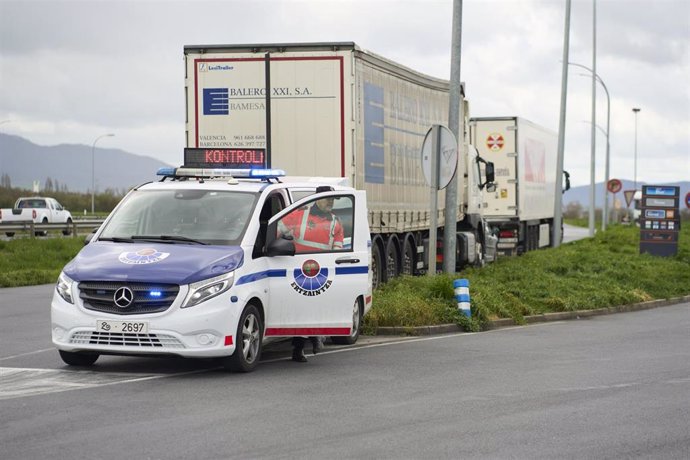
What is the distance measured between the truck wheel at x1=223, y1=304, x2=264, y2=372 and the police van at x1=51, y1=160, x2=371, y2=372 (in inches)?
0.5

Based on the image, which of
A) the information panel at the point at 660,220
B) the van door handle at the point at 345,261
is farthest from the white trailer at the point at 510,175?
the van door handle at the point at 345,261

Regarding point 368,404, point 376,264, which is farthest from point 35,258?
point 368,404

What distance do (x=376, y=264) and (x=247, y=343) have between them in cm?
954

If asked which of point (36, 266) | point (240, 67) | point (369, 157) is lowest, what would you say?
point (36, 266)

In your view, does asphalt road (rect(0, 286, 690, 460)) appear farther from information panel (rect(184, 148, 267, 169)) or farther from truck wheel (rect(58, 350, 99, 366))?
information panel (rect(184, 148, 267, 169))

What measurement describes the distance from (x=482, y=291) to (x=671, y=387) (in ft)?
25.9

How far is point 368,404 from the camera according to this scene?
9938 millimetres

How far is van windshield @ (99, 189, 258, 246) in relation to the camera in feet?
40.0

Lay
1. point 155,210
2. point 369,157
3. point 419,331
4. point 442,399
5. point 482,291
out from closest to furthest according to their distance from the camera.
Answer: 1. point 442,399
2. point 155,210
3. point 419,331
4. point 482,291
5. point 369,157

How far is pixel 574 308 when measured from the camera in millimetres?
19906

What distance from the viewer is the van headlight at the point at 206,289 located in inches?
443

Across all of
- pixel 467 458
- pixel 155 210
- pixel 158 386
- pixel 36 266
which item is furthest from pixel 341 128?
pixel 36 266

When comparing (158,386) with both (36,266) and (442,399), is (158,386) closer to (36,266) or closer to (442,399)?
(442,399)

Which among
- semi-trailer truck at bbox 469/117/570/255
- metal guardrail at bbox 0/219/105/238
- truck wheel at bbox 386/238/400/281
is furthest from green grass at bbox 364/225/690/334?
metal guardrail at bbox 0/219/105/238
